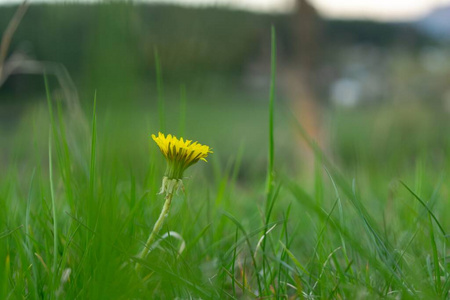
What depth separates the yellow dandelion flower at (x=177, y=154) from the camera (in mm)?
490

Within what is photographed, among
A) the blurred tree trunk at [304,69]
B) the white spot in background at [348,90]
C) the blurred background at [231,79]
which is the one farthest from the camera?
the white spot in background at [348,90]

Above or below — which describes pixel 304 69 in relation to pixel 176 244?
below

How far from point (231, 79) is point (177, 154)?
1133 mm

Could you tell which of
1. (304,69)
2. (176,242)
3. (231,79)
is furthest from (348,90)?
(176,242)

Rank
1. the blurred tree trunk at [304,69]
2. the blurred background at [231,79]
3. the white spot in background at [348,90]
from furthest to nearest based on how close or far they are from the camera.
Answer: the white spot in background at [348,90]
the blurred tree trunk at [304,69]
the blurred background at [231,79]

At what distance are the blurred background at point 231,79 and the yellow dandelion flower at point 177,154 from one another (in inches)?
0.5

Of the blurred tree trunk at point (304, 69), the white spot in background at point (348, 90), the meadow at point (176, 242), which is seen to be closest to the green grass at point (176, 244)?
the meadow at point (176, 242)

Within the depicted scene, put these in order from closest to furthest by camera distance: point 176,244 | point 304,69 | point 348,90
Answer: point 176,244, point 304,69, point 348,90

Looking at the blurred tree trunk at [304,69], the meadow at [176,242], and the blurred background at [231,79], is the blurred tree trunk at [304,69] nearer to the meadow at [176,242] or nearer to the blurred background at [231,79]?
the blurred background at [231,79]

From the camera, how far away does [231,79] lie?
1604 millimetres

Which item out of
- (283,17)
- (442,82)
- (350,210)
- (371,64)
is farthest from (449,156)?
(371,64)

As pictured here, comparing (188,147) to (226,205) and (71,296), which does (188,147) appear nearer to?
(71,296)

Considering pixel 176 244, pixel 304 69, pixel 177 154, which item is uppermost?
pixel 177 154

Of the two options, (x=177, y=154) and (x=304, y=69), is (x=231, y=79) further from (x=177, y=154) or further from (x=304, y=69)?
(x=304, y=69)
